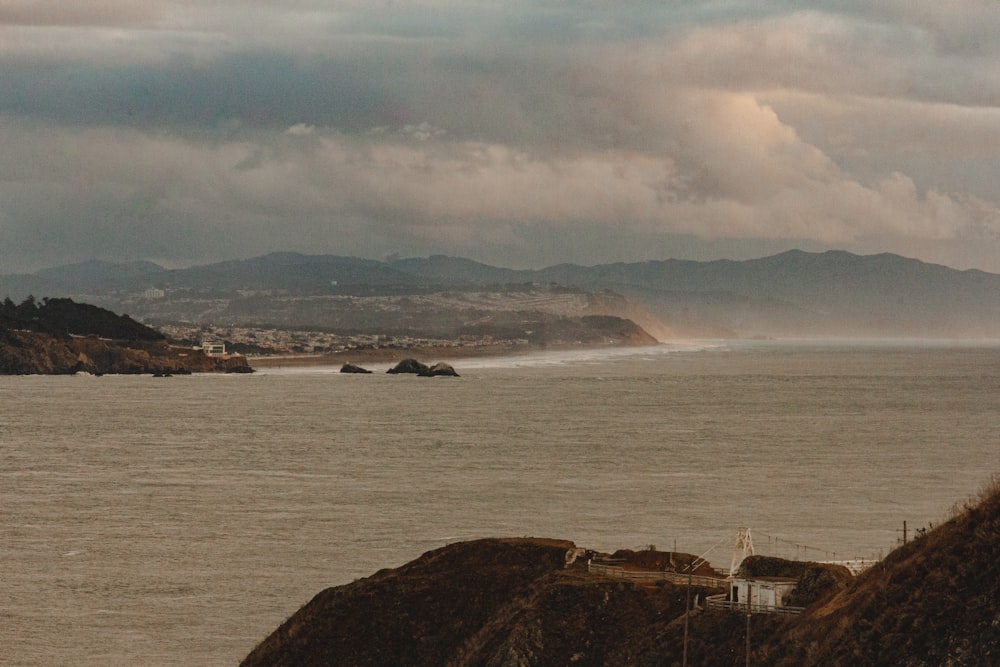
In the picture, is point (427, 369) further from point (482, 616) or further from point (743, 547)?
point (743, 547)

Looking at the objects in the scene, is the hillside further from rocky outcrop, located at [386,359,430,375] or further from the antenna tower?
rocky outcrop, located at [386,359,430,375]

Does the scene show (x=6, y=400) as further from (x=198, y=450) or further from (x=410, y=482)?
(x=410, y=482)

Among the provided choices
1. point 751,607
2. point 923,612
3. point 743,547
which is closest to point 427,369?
point 743,547

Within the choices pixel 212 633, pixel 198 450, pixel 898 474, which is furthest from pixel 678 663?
pixel 198 450

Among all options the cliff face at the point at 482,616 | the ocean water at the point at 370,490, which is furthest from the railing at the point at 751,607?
the ocean water at the point at 370,490

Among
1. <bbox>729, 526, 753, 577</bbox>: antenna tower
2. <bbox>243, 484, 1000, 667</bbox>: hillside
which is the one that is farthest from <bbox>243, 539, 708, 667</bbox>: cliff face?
<bbox>729, 526, 753, 577</bbox>: antenna tower

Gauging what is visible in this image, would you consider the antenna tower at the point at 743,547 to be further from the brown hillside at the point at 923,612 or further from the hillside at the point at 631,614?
the brown hillside at the point at 923,612
